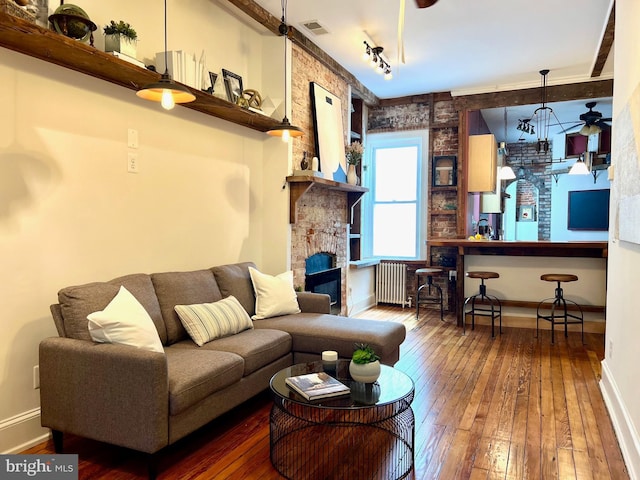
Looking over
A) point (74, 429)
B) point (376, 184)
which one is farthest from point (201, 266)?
point (376, 184)

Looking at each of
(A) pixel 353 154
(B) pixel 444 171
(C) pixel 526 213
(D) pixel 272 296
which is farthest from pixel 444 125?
(C) pixel 526 213

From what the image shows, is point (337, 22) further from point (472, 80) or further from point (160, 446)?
point (160, 446)

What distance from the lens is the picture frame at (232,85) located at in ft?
12.3

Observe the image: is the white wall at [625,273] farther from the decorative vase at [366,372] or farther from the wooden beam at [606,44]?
the decorative vase at [366,372]

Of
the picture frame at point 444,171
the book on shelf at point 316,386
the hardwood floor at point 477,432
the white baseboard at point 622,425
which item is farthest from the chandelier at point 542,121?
the book on shelf at point 316,386

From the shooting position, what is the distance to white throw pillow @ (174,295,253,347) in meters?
2.93

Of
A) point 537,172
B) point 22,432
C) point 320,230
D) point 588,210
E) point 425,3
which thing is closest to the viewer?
point 425,3

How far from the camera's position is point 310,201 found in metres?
4.85

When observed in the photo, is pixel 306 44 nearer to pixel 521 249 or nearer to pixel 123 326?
pixel 521 249

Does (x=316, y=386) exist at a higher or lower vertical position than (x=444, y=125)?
lower

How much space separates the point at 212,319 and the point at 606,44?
4.66 m

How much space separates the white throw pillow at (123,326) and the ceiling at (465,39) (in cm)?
292

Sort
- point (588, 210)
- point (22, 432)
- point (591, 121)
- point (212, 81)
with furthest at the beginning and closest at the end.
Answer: point (588, 210)
point (591, 121)
point (212, 81)
point (22, 432)

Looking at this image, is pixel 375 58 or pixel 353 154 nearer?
pixel 375 58
